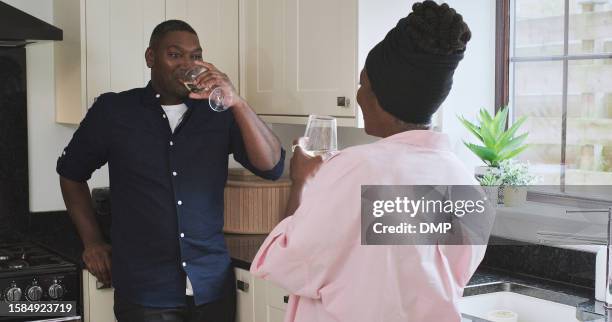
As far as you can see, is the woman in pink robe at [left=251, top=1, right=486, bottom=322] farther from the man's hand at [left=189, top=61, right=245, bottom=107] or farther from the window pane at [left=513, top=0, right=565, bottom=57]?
the window pane at [left=513, top=0, right=565, bottom=57]

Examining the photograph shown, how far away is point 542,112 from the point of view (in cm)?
264

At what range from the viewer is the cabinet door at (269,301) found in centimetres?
238

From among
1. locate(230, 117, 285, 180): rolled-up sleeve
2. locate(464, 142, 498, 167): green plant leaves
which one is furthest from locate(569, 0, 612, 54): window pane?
locate(230, 117, 285, 180): rolled-up sleeve

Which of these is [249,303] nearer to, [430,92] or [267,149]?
[267,149]

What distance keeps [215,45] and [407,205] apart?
1.94 metres

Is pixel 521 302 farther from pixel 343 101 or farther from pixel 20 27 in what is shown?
pixel 20 27

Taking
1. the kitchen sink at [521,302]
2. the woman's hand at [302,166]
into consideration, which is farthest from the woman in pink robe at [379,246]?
the kitchen sink at [521,302]

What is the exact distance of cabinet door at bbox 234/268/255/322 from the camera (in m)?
2.45

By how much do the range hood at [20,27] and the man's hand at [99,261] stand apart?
2.45ft

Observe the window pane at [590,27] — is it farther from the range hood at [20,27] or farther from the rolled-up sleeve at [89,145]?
→ the range hood at [20,27]

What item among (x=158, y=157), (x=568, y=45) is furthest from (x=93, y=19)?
(x=568, y=45)

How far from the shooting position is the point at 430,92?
124cm

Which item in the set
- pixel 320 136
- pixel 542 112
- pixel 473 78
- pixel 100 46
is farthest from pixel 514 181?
pixel 100 46
